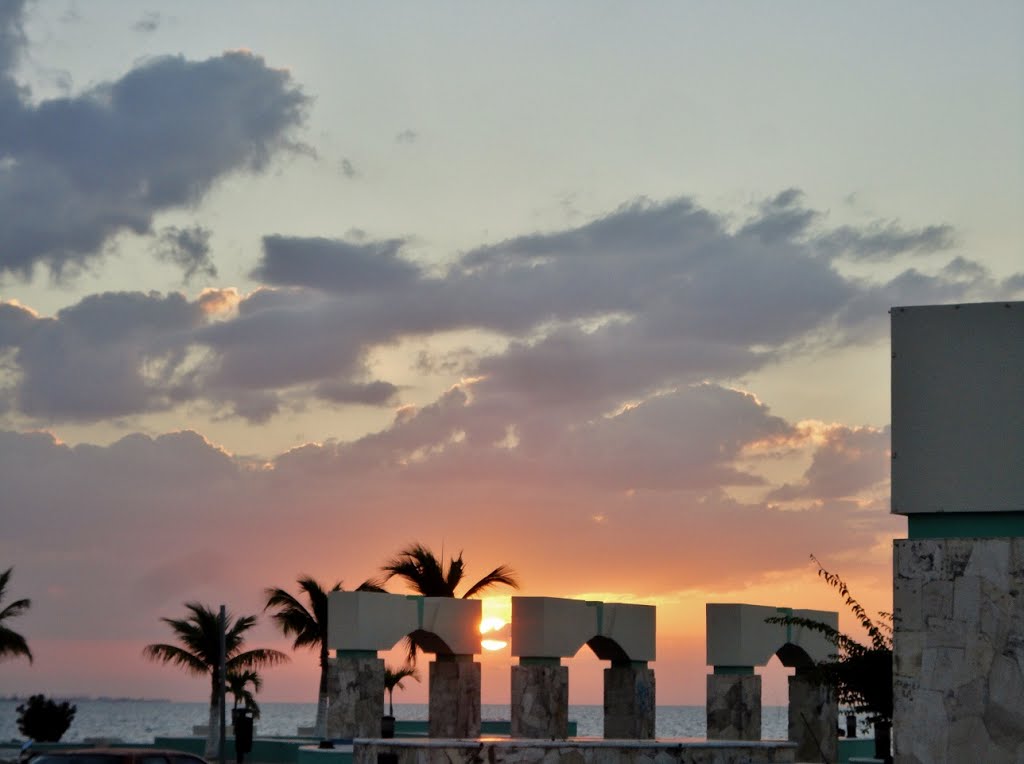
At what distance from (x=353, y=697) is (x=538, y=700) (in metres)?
4.61

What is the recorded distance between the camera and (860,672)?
71.8 ft

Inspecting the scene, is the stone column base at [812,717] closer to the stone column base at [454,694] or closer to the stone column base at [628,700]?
the stone column base at [628,700]

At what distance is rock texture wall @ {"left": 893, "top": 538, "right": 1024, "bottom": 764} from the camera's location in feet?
44.1

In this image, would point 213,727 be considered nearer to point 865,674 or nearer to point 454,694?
point 454,694

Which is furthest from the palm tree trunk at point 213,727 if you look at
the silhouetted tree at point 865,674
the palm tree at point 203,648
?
the silhouetted tree at point 865,674

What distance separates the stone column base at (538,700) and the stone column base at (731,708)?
5341 mm

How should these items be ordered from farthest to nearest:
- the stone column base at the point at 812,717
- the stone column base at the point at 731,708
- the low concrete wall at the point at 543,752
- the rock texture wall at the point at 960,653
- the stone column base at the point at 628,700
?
the stone column base at the point at 812,717 → the stone column base at the point at 628,700 → the stone column base at the point at 731,708 → the low concrete wall at the point at 543,752 → the rock texture wall at the point at 960,653

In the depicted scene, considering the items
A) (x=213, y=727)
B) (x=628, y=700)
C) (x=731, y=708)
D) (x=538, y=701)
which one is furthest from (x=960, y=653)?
(x=213, y=727)

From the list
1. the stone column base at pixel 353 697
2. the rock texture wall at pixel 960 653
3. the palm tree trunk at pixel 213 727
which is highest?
the rock texture wall at pixel 960 653

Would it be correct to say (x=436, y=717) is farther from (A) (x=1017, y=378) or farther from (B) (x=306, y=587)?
(A) (x=1017, y=378)

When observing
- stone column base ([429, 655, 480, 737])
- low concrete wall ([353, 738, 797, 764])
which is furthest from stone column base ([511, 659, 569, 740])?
low concrete wall ([353, 738, 797, 764])

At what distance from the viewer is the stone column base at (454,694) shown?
39.6 metres

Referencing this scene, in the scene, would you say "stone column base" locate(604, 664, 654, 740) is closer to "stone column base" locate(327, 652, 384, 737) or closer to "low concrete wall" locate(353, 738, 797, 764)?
"stone column base" locate(327, 652, 384, 737)

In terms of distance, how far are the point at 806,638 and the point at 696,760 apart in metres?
20.7
